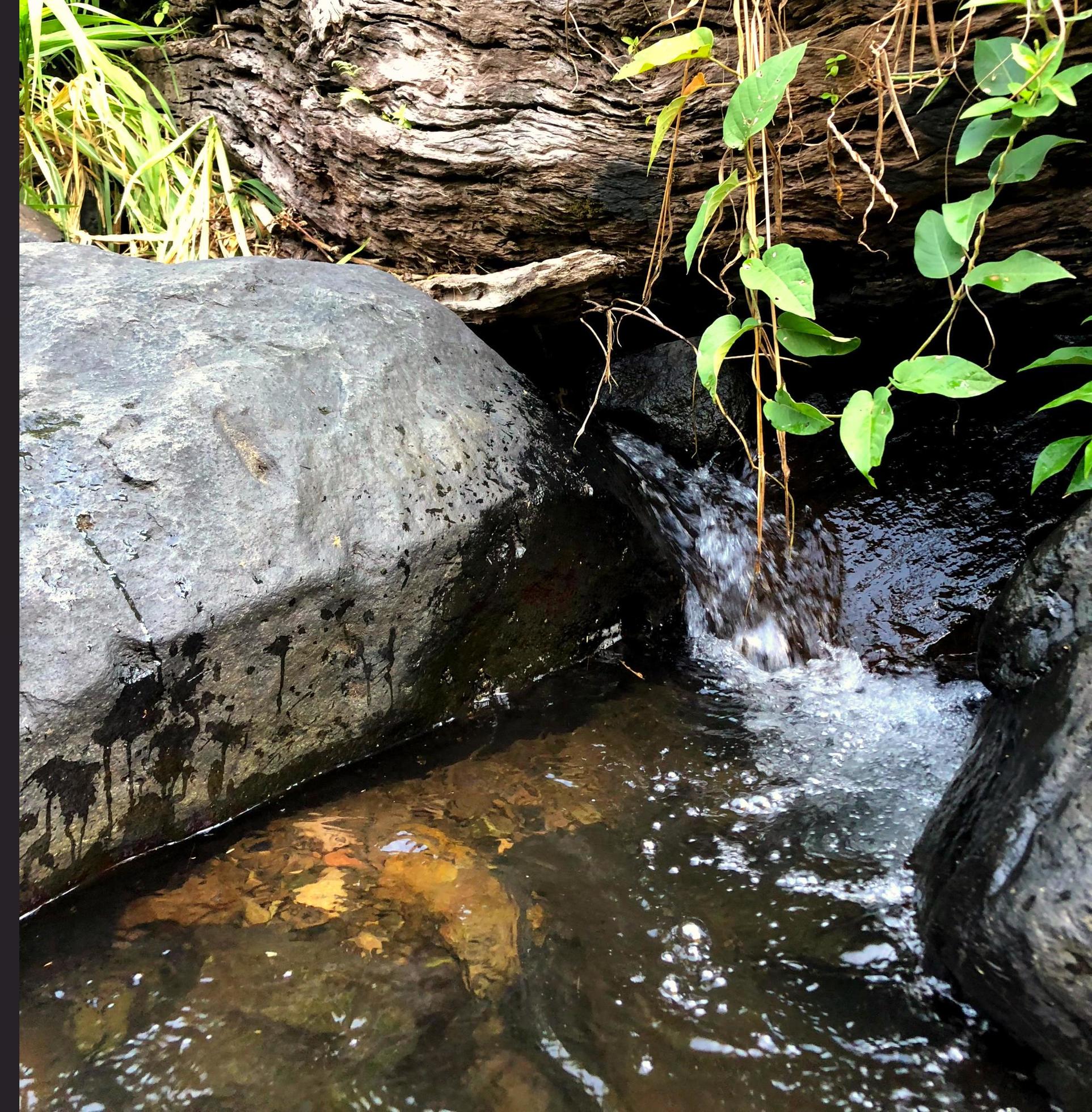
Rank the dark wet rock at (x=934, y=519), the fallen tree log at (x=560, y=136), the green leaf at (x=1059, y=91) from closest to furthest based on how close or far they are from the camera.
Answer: the green leaf at (x=1059, y=91) → the fallen tree log at (x=560, y=136) → the dark wet rock at (x=934, y=519)

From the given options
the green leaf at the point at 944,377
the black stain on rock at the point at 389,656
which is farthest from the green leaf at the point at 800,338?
the black stain on rock at the point at 389,656

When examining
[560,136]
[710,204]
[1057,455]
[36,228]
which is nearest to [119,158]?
[36,228]

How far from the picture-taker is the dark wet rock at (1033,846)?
145 cm

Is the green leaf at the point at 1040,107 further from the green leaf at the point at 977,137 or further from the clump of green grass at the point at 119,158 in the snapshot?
the clump of green grass at the point at 119,158

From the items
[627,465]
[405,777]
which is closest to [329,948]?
[405,777]

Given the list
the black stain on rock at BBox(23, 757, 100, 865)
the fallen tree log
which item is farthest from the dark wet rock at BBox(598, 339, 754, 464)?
the black stain on rock at BBox(23, 757, 100, 865)

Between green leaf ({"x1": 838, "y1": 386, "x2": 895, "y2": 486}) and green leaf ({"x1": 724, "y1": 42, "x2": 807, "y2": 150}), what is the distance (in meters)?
0.67

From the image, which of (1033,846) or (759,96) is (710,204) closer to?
(759,96)

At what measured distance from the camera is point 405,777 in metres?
2.26

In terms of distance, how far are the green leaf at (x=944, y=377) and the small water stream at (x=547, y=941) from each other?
3.52 ft

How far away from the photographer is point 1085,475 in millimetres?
2057

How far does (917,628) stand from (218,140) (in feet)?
11.6

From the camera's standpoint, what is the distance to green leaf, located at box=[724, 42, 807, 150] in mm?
1864

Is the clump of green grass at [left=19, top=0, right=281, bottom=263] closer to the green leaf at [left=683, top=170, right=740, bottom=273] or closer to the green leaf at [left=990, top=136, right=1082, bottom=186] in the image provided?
the green leaf at [left=683, top=170, right=740, bottom=273]
